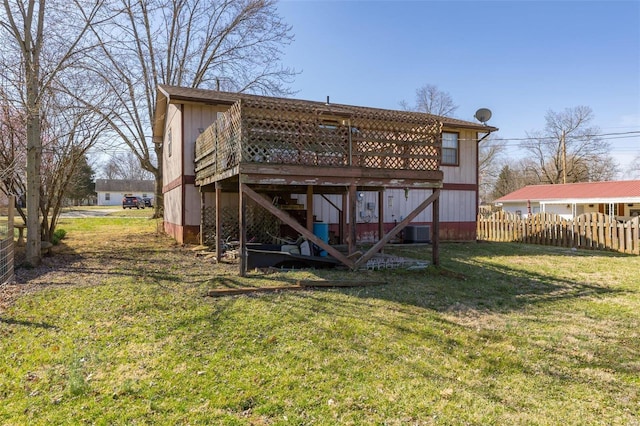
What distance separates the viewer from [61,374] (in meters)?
3.24

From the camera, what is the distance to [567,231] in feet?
45.3

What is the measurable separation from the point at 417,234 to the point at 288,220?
7665 mm

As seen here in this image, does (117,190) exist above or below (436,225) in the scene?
above

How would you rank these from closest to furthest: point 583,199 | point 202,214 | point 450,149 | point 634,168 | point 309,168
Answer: point 309,168 → point 202,214 → point 450,149 → point 583,199 → point 634,168

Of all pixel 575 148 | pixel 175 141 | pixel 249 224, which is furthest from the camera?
pixel 575 148

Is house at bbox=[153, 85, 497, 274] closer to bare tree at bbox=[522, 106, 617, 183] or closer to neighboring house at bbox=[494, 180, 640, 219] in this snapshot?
neighboring house at bbox=[494, 180, 640, 219]

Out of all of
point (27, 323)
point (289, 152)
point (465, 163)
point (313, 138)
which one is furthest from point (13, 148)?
point (465, 163)

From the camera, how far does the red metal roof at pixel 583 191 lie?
22509mm

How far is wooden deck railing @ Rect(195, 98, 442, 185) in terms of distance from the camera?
6797mm

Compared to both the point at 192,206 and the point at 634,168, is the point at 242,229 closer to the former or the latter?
the point at 192,206

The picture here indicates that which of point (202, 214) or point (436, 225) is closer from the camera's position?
point (436, 225)

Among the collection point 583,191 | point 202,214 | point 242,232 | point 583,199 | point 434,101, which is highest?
point 434,101

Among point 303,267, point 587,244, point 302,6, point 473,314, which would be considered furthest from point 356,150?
point 587,244

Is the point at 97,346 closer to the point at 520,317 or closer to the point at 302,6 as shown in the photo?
the point at 520,317
